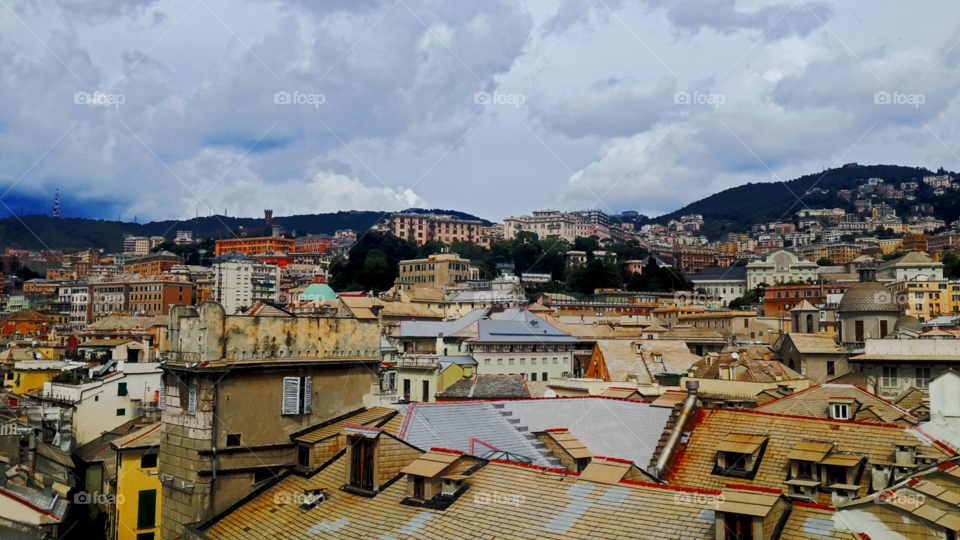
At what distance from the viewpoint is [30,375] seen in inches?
2009

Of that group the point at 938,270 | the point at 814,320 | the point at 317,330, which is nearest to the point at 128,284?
the point at 814,320

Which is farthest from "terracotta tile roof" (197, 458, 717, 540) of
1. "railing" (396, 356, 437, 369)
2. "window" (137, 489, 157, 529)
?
"railing" (396, 356, 437, 369)

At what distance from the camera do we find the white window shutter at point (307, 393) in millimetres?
17203

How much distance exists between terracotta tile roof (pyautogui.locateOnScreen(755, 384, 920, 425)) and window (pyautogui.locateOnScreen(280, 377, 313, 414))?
1321 cm

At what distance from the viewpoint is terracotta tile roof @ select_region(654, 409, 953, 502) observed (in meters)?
15.0

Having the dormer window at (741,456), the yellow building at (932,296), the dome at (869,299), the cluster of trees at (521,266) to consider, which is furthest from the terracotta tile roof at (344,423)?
the cluster of trees at (521,266)

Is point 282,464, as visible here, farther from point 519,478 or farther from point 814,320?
point 814,320

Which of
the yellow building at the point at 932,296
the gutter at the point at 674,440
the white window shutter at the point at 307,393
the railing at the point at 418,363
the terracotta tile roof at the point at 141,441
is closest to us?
the gutter at the point at 674,440

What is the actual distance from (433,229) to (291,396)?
17077 cm

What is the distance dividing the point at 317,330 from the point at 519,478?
687 centimetres

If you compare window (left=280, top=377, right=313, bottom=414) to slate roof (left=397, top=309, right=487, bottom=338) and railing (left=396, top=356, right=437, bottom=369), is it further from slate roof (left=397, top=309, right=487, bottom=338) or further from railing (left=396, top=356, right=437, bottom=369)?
slate roof (left=397, top=309, right=487, bottom=338)

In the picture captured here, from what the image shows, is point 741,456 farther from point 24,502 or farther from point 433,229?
point 433,229

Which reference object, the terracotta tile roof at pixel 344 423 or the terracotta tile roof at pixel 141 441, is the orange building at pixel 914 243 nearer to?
the terracotta tile roof at pixel 141 441

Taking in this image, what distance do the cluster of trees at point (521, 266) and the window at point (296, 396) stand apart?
348 ft
